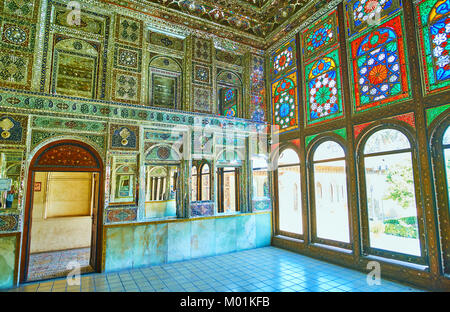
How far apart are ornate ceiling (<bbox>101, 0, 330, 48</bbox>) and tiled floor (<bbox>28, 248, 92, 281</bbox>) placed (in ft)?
18.9

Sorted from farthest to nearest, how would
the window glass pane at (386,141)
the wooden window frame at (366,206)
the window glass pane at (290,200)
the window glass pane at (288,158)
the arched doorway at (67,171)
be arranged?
the window glass pane at (288,158) → the window glass pane at (290,200) → the arched doorway at (67,171) → the window glass pane at (386,141) → the wooden window frame at (366,206)

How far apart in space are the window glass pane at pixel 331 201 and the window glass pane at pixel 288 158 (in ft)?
2.13

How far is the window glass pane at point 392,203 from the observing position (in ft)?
14.8

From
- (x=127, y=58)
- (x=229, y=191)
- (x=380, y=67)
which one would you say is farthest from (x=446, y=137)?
(x=127, y=58)

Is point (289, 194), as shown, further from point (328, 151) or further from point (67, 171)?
point (67, 171)

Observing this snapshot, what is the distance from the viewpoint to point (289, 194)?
277 inches

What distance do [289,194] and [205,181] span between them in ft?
7.39

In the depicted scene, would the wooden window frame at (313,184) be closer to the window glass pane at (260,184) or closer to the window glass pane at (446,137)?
the window glass pane at (260,184)

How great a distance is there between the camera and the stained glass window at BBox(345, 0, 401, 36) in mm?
4957

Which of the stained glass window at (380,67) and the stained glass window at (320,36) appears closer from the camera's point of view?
the stained glass window at (380,67)

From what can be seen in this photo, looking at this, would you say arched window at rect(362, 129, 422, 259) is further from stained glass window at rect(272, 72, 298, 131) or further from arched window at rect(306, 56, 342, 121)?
stained glass window at rect(272, 72, 298, 131)

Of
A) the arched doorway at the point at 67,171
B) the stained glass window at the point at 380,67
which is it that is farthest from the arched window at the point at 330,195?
the arched doorway at the point at 67,171

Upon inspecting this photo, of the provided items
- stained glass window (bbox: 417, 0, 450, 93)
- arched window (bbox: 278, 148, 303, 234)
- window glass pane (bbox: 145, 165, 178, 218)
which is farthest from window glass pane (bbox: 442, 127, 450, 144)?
window glass pane (bbox: 145, 165, 178, 218)
